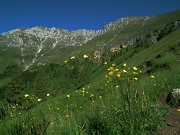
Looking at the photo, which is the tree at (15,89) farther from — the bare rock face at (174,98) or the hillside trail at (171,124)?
the hillside trail at (171,124)

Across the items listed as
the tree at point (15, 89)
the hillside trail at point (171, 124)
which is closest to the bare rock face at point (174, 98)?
the hillside trail at point (171, 124)

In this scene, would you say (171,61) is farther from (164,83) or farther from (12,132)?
(12,132)

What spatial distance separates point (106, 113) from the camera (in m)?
3.59

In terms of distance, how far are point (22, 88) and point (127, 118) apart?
1715 inches

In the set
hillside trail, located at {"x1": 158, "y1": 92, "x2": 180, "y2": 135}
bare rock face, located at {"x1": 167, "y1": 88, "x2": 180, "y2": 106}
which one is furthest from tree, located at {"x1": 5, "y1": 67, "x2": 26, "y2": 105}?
hillside trail, located at {"x1": 158, "y1": 92, "x2": 180, "y2": 135}

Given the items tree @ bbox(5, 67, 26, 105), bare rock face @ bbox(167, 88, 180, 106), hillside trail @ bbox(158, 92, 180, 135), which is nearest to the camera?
hillside trail @ bbox(158, 92, 180, 135)

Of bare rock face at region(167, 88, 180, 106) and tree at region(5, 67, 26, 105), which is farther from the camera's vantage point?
tree at region(5, 67, 26, 105)

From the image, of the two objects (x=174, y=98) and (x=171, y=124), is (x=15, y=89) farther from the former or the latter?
(x=171, y=124)

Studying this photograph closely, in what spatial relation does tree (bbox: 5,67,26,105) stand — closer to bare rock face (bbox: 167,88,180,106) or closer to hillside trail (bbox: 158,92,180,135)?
bare rock face (bbox: 167,88,180,106)

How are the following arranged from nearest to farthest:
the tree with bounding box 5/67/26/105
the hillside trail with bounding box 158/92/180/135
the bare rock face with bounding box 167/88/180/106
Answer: the hillside trail with bounding box 158/92/180/135 < the bare rock face with bounding box 167/88/180/106 < the tree with bounding box 5/67/26/105

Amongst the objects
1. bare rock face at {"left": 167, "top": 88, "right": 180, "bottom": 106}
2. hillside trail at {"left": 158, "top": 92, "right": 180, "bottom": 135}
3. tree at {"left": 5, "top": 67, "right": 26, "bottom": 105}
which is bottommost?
tree at {"left": 5, "top": 67, "right": 26, "bottom": 105}

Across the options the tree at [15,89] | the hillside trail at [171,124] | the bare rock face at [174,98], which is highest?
the bare rock face at [174,98]

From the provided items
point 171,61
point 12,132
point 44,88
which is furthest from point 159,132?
point 44,88

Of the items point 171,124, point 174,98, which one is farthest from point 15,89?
point 171,124
